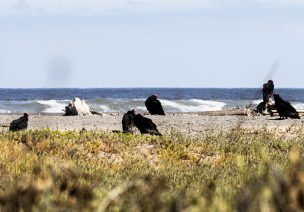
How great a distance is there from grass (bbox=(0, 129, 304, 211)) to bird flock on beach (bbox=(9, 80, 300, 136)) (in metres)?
4.86

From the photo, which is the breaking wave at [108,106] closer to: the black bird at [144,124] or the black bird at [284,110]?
the black bird at [284,110]

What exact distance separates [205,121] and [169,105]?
36917mm

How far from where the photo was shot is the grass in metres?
4.57

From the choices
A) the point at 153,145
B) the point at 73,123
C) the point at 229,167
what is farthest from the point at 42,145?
the point at 73,123

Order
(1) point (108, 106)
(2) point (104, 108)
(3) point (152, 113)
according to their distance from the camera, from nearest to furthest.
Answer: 1. (3) point (152, 113)
2. (2) point (104, 108)
3. (1) point (108, 106)

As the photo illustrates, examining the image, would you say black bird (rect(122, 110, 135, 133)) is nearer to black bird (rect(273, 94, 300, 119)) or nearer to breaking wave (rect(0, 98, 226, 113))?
black bird (rect(273, 94, 300, 119))

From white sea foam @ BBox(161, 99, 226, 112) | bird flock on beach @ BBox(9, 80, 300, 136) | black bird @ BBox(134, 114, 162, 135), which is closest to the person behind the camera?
black bird @ BBox(134, 114, 162, 135)

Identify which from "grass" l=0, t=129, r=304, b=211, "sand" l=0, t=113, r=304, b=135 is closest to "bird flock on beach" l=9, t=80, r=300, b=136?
"sand" l=0, t=113, r=304, b=135

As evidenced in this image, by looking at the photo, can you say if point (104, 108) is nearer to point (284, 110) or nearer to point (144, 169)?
point (284, 110)

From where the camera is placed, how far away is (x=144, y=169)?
41.7ft

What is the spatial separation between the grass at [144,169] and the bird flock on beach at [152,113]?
4.86 metres

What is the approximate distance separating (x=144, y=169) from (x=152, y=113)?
23410 millimetres

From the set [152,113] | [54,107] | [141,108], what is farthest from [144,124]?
[54,107]

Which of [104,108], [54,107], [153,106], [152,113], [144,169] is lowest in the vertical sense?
[54,107]
